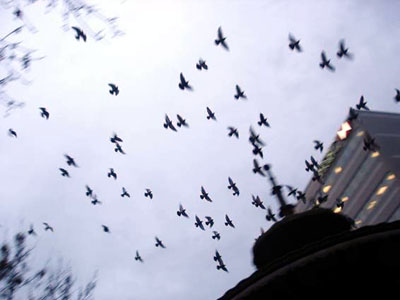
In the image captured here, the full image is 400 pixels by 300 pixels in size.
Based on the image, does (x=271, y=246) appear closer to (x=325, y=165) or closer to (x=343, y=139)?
(x=343, y=139)

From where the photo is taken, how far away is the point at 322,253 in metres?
4.38

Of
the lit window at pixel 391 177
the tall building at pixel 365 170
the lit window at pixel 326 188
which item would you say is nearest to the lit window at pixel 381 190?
the tall building at pixel 365 170

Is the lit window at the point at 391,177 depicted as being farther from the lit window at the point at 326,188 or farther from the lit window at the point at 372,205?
the lit window at the point at 326,188

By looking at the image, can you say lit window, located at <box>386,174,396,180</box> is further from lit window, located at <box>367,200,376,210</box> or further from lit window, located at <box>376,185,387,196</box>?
lit window, located at <box>367,200,376,210</box>

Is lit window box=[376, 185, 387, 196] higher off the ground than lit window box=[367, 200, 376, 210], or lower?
higher

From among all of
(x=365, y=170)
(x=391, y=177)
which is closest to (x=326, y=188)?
(x=365, y=170)

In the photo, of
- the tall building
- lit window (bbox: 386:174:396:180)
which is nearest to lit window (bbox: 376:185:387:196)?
the tall building

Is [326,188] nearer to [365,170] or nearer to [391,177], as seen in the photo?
Result: [365,170]

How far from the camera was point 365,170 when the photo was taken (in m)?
60.1

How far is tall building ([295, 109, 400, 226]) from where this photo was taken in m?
58.3

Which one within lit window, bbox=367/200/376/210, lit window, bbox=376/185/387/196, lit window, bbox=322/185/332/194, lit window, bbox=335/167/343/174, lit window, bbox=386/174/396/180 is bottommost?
lit window, bbox=367/200/376/210

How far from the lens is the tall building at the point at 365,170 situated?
5834 centimetres

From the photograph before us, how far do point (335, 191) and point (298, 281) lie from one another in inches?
2518

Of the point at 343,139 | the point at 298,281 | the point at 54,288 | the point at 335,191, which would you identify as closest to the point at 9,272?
the point at 54,288
